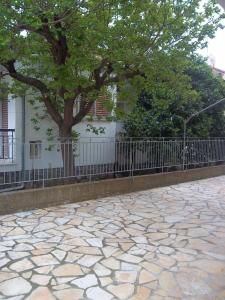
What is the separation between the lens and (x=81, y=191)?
8.69 metres

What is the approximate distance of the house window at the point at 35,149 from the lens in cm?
820

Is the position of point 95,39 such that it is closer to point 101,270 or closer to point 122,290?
point 101,270

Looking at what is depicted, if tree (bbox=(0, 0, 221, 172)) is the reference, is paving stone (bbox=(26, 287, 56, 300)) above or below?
below

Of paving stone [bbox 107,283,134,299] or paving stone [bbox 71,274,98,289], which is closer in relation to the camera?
paving stone [bbox 107,283,134,299]

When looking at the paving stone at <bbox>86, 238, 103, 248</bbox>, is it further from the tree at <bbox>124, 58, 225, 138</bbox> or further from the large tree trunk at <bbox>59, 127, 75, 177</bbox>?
the tree at <bbox>124, 58, 225, 138</bbox>

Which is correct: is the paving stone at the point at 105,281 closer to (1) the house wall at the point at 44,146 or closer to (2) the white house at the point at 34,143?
(2) the white house at the point at 34,143

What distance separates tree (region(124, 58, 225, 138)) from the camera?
12.1 m

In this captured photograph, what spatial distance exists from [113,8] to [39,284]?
5.40m

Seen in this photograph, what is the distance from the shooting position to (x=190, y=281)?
176 inches

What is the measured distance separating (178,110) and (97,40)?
5.72 meters

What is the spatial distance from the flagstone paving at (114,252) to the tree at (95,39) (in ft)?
7.17

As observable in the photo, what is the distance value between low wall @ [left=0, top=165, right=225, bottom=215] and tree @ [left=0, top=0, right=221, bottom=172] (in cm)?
77

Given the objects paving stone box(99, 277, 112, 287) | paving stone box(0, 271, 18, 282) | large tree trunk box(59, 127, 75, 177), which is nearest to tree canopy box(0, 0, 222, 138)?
large tree trunk box(59, 127, 75, 177)

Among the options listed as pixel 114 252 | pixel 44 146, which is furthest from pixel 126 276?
pixel 44 146
